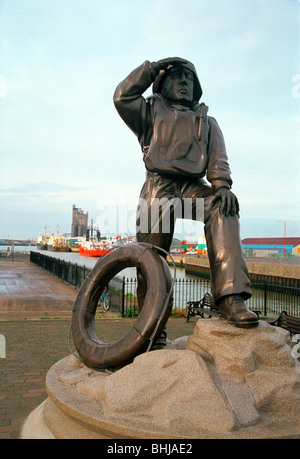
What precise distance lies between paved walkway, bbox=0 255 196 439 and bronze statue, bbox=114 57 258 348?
5.02 feet

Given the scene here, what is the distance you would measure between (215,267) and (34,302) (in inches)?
334

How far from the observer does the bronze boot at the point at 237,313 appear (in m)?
3.18

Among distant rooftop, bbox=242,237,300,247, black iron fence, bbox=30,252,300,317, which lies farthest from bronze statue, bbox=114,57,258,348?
distant rooftop, bbox=242,237,300,247

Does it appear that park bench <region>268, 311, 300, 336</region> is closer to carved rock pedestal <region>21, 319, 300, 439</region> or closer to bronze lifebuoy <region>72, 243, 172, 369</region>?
carved rock pedestal <region>21, 319, 300, 439</region>

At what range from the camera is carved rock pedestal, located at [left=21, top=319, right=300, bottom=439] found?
2.51 metres

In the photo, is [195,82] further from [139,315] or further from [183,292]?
[183,292]

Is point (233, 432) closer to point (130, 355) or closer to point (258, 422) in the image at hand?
point (258, 422)

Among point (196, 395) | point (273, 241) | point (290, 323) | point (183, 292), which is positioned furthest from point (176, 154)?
point (273, 241)

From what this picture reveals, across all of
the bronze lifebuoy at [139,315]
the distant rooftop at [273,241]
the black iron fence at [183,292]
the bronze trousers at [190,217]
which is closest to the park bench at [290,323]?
the black iron fence at [183,292]

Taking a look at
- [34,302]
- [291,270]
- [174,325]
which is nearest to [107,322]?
[174,325]

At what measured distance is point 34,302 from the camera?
1091 centimetres

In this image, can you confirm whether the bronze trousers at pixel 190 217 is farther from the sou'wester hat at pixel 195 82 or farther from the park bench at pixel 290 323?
the park bench at pixel 290 323

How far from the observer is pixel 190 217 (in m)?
3.99

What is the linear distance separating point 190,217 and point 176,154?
66 centimetres
